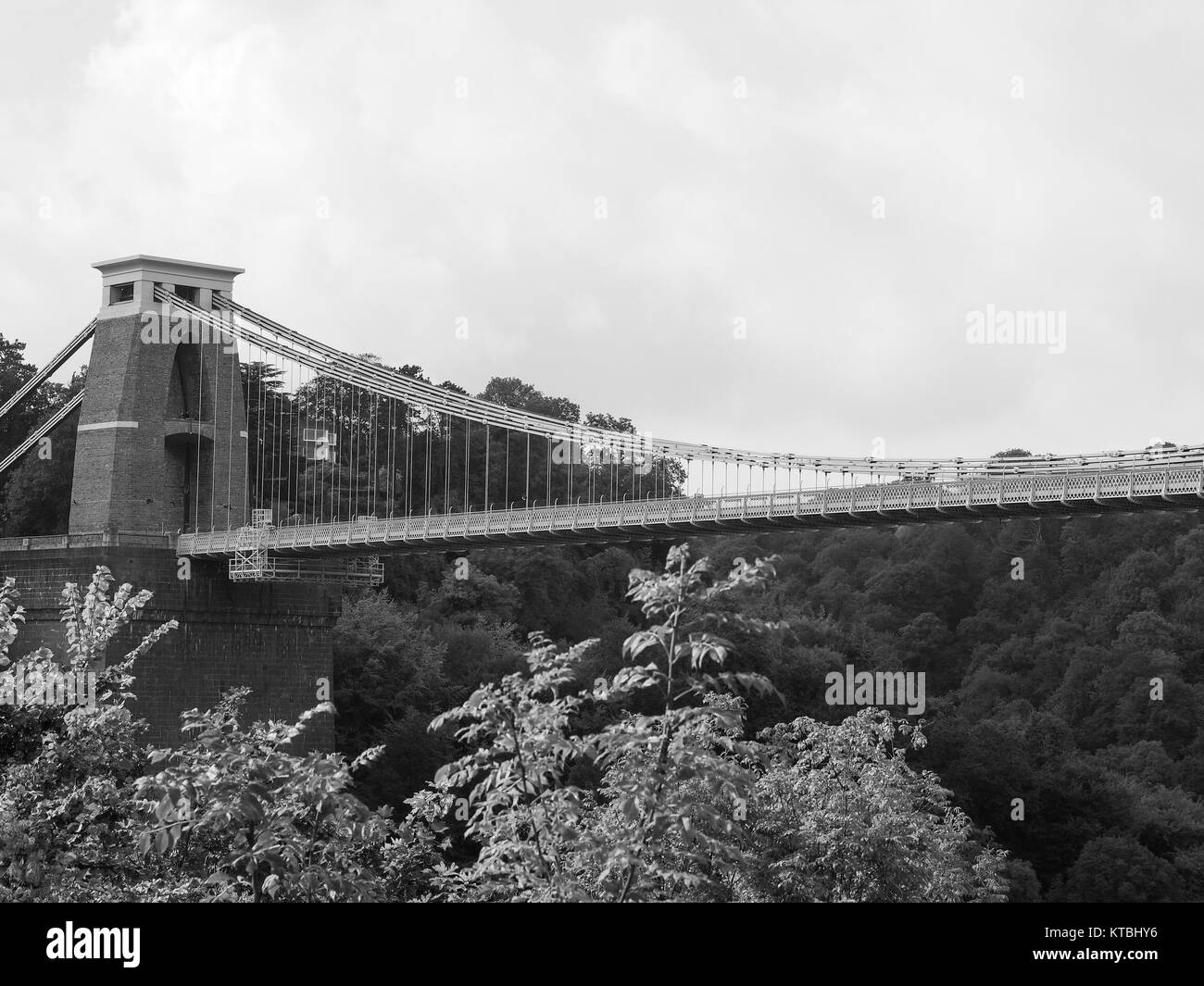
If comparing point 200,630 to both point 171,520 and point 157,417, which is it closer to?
point 171,520

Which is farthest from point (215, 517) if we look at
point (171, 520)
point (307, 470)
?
point (307, 470)

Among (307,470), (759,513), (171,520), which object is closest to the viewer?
(759,513)

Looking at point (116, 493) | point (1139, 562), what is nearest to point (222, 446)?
point (116, 493)

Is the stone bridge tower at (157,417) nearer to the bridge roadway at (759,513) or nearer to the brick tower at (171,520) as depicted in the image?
the brick tower at (171,520)

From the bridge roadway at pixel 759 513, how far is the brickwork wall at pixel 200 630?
113 centimetres

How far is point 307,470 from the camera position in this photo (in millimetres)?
57188

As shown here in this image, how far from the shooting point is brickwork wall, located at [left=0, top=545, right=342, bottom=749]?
4497 centimetres

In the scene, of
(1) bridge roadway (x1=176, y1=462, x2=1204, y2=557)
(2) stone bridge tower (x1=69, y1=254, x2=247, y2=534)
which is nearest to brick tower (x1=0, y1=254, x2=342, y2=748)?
(2) stone bridge tower (x1=69, y1=254, x2=247, y2=534)

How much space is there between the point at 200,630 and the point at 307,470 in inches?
459

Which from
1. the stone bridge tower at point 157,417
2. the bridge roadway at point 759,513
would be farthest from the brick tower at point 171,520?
the bridge roadway at point 759,513

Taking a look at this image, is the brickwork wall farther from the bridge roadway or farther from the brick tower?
the bridge roadway

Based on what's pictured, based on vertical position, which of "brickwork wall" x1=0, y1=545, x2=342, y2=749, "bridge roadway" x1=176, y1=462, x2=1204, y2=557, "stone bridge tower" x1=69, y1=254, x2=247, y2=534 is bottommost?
"brickwork wall" x1=0, y1=545, x2=342, y2=749

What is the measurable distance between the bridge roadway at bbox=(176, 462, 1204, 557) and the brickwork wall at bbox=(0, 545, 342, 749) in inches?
44.3
